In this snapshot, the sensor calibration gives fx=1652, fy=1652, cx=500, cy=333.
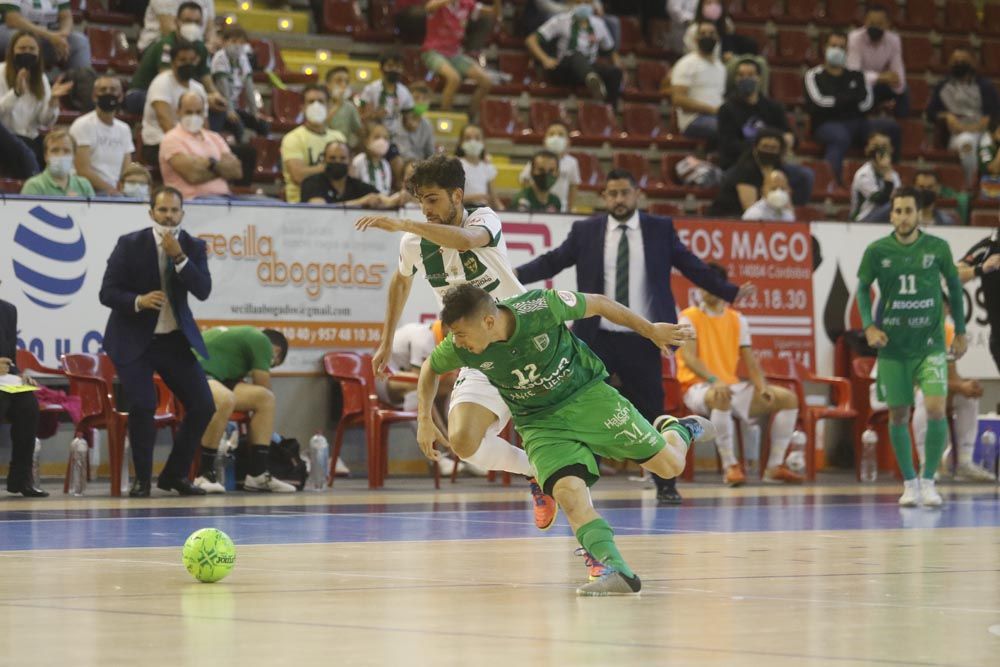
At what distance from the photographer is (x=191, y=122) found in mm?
15117

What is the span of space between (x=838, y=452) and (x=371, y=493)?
617cm

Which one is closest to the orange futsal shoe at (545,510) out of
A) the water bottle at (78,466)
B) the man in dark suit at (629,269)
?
the man in dark suit at (629,269)

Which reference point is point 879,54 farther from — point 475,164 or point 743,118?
point 475,164

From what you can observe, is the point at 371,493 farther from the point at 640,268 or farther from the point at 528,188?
Answer: the point at 528,188

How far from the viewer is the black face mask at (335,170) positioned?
15.4 m

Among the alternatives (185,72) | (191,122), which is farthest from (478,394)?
(185,72)

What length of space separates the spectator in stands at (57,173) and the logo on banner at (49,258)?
281 millimetres

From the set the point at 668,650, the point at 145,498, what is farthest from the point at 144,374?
the point at 668,650

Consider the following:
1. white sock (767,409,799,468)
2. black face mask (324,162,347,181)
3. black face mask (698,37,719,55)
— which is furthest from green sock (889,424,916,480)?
black face mask (698,37,719,55)

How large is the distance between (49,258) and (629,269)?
5019mm

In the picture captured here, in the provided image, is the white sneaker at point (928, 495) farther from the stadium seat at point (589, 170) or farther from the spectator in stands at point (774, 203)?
the stadium seat at point (589, 170)

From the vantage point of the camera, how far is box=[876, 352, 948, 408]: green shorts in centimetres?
1161

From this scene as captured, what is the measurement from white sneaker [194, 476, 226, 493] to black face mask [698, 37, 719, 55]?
387 inches

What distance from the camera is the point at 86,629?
198 inches
